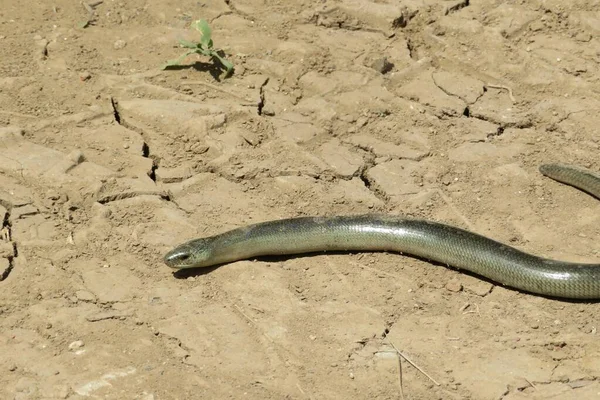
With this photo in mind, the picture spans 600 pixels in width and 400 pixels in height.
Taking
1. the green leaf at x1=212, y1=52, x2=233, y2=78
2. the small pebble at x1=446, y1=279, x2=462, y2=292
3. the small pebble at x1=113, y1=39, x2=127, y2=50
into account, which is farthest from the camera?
the small pebble at x1=113, y1=39, x2=127, y2=50

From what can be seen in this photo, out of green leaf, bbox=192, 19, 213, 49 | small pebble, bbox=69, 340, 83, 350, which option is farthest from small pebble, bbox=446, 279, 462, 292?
green leaf, bbox=192, 19, 213, 49

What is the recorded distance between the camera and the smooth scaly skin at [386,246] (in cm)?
551

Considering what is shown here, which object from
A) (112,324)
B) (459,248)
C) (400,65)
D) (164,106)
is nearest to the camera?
(112,324)

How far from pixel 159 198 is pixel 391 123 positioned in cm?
180

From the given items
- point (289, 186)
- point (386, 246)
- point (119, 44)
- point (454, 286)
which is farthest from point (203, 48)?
point (454, 286)

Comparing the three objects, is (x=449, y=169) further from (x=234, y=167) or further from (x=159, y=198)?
(x=159, y=198)

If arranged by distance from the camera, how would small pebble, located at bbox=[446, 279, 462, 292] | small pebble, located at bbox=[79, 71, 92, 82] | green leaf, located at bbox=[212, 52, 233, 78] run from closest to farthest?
small pebble, located at bbox=[446, 279, 462, 292] < small pebble, located at bbox=[79, 71, 92, 82] < green leaf, located at bbox=[212, 52, 233, 78]

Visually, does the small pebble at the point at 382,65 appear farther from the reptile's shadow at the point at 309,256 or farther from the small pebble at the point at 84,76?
the small pebble at the point at 84,76

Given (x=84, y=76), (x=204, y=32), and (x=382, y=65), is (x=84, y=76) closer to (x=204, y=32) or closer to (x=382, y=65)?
(x=204, y=32)

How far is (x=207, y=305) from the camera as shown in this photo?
5449mm

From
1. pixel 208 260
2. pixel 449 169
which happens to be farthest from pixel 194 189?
pixel 449 169

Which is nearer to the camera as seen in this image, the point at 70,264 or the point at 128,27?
the point at 70,264

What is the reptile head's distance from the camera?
5633 millimetres

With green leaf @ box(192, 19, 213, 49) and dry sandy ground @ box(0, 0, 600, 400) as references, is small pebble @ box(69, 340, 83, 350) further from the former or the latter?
green leaf @ box(192, 19, 213, 49)
